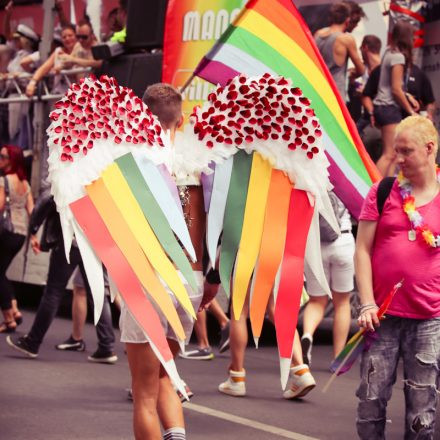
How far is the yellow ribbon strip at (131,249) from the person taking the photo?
5129 mm

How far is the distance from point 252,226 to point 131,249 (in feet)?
1.96

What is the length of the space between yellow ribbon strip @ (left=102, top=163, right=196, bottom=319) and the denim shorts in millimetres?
7704

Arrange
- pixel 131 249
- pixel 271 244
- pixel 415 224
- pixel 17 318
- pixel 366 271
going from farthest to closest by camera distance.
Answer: pixel 17 318
pixel 366 271
pixel 415 224
pixel 271 244
pixel 131 249

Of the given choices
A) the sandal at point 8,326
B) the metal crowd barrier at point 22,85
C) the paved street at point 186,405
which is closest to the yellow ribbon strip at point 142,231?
the paved street at point 186,405

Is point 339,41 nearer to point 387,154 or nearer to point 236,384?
point 387,154

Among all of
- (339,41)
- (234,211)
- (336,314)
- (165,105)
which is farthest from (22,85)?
(234,211)

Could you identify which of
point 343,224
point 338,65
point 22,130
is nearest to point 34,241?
point 343,224

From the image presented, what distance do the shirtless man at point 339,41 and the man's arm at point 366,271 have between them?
683 centimetres

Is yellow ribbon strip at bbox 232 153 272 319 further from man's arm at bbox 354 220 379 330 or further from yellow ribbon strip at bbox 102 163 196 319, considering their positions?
man's arm at bbox 354 220 379 330

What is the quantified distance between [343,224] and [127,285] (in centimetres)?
469

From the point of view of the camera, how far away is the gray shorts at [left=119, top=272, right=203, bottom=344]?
5.23 m

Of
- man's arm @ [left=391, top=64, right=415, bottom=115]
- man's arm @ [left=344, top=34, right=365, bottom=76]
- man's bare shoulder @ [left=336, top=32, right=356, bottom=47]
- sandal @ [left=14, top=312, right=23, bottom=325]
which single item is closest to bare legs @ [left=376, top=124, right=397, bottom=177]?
man's arm @ [left=391, top=64, right=415, bottom=115]

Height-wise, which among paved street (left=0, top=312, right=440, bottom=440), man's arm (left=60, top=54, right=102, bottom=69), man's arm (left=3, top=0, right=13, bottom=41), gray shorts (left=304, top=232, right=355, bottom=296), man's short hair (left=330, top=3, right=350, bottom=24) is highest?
man's short hair (left=330, top=3, right=350, bottom=24)

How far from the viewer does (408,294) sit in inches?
225
